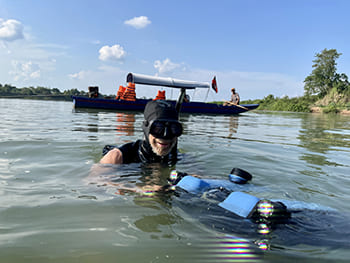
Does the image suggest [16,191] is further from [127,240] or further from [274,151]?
[274,151]

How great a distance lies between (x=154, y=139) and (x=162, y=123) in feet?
0.86

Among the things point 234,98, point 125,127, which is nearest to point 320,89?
point 234,98

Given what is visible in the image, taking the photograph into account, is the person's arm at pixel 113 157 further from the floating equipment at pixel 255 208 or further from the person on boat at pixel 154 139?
the floating equipment at pixel 255 208

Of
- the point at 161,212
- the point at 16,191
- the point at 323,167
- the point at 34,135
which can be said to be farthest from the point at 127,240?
the point at 34,135

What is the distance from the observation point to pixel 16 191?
250cm

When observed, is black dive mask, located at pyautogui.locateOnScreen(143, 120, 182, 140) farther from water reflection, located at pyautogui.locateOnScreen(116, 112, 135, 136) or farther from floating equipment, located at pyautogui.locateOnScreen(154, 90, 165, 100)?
floating equipment, located at pyautogui.locateOnScreen(154, 90, 165, 100)

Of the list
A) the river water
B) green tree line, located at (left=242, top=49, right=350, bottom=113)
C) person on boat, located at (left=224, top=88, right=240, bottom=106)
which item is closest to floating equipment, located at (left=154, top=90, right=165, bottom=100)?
person on boat, located at (left=224, top=88, right=240, bottom=106)

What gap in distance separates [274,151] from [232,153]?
110cm

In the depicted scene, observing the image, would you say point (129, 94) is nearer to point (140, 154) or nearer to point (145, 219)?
point (140, 154)

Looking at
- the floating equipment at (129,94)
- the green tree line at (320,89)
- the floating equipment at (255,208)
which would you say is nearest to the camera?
the floating equipment at (255,208)

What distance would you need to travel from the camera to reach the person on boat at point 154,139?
3027 millimetres

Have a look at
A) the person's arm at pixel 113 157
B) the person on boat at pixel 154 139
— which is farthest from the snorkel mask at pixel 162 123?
the person's arm at pixel 113 157

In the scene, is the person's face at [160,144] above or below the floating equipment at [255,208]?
above

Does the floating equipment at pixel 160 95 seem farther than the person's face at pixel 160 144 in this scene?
Yes
